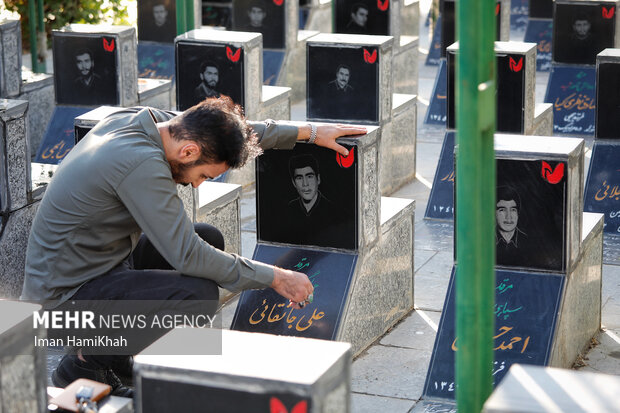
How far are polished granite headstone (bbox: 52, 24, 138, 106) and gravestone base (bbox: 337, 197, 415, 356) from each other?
10.6 ft

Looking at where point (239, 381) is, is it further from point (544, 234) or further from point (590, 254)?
point (590, 254)

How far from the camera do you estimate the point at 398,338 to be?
5.36 meters

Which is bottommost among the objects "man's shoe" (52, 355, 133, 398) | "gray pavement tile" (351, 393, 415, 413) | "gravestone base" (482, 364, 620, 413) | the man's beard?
"gray pavement tile" (351, 393, 415, 413)

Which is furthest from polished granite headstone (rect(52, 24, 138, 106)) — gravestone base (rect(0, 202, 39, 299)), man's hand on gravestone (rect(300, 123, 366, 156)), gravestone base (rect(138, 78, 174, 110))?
man's hand on gravestone (rect(300, 123, 366, 156))

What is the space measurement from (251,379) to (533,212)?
2015 millimetres

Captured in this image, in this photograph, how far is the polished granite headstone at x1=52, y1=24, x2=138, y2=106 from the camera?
26.9 ft

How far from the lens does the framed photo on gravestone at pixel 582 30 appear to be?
9188 millimetres

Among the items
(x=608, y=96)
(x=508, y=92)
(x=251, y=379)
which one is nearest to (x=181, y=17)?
(x=508, y=92)

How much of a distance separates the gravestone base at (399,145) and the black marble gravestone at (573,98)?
1599 millimetres

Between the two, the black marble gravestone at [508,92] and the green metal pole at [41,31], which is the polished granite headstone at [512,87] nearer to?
the black marble gravestone at [508,92]

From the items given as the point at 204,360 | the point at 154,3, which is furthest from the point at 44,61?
the point at 204,360

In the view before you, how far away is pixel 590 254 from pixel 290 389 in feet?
8.44

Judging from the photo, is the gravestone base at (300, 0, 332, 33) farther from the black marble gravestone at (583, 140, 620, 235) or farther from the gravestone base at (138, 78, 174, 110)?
the black marble gravestone at (583, 140, 620, 235)

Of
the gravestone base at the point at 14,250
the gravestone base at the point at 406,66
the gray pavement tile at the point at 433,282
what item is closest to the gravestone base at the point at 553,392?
the gray pavement tile at the point at 433,282
